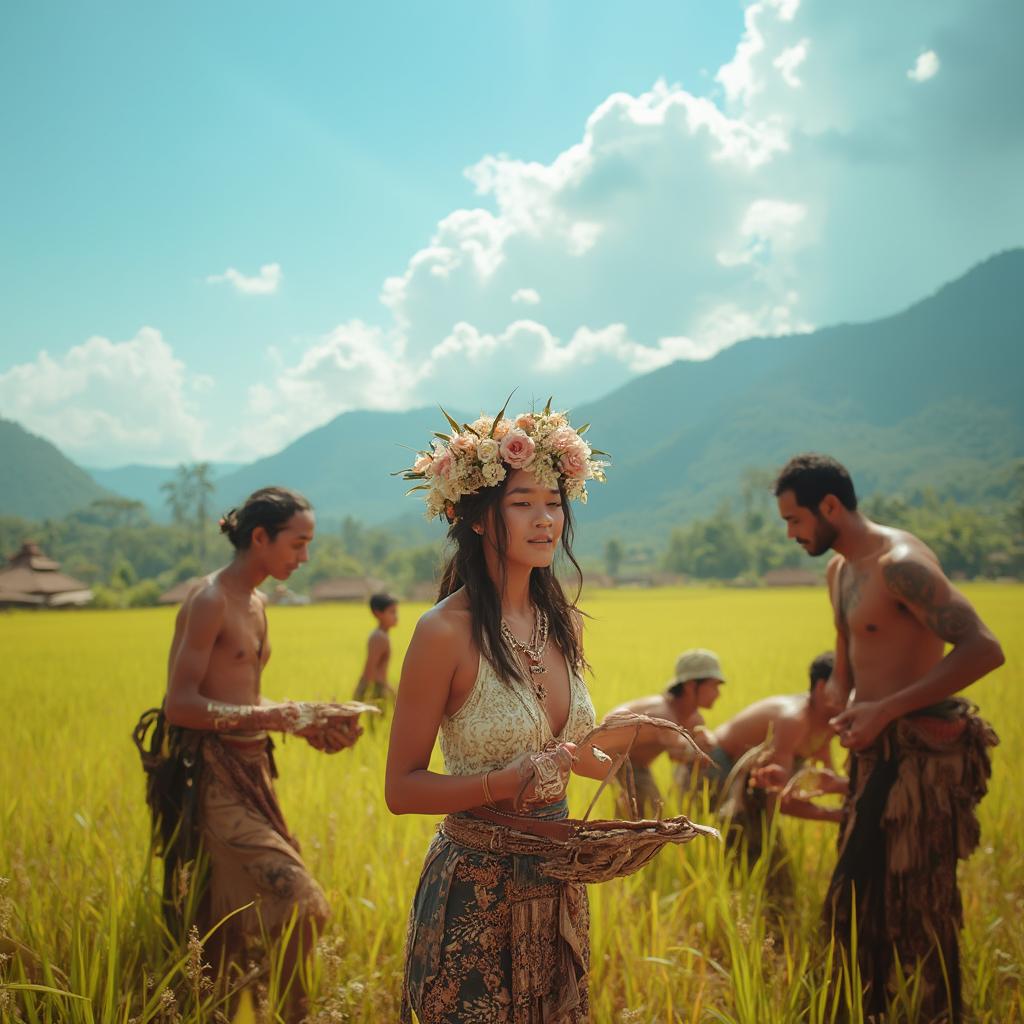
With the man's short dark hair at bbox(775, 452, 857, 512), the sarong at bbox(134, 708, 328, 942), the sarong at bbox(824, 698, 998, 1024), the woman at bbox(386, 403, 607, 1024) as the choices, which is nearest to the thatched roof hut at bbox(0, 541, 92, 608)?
the sarong at bbox(134, 708, 328, 942)

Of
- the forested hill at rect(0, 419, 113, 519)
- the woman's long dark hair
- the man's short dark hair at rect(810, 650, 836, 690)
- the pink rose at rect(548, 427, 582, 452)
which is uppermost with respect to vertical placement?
the forested hill at rect(0, 419, 113, 519)

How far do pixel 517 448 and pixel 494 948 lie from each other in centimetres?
122

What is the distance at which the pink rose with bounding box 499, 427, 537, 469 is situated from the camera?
2166 millimetres

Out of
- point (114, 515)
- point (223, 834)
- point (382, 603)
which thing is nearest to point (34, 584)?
point (382, 603)

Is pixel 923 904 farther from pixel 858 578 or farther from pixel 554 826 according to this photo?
pixel 554 826

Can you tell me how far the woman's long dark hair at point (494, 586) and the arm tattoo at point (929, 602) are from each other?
1483mm

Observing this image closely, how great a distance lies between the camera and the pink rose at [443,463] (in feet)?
7.34

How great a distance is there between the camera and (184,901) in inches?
127

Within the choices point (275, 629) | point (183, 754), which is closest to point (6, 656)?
point (275, 629)

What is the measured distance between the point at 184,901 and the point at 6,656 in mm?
14283

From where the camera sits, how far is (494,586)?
7.23 feet

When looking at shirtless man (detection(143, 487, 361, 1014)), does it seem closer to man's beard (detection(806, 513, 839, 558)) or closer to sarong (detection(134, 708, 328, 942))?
sarong (detection(134, 708, 328, 942))

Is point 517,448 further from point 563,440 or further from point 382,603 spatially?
point 382,603

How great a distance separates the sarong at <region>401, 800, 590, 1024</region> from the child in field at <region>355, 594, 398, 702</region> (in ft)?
20.7
